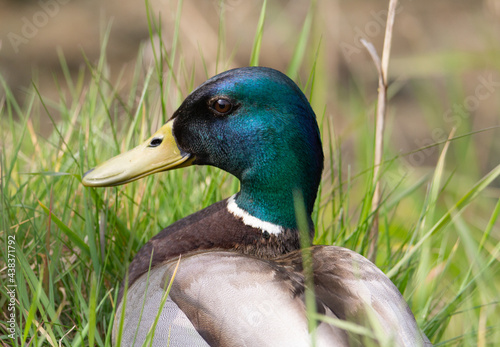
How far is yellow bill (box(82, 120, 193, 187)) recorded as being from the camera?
1.98 metres

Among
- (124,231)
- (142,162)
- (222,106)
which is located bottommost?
(124,231)

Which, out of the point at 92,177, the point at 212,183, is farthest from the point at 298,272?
the point at 212,183

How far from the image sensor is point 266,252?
2.00 metres

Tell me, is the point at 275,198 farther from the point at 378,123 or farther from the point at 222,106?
the point at 378,123

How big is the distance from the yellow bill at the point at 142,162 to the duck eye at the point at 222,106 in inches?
6.8

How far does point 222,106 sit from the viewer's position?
197cm

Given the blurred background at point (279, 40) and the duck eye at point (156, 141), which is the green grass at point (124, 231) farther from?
the blurred background at point (279, 40)

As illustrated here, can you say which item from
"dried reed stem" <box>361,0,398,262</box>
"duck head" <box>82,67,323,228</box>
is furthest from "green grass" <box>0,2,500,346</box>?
"duck head" <box>82,67,323,228</box>

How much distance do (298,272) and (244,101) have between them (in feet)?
1.80

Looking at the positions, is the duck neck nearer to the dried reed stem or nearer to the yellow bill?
the yellow bill

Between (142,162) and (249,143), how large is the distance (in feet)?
1.11

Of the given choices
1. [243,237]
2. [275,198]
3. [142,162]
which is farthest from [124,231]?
[275,198]

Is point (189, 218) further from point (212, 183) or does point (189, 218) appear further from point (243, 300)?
point (243, 300)

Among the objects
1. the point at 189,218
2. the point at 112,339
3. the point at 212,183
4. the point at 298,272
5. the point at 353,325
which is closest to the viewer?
the point at 353,325
